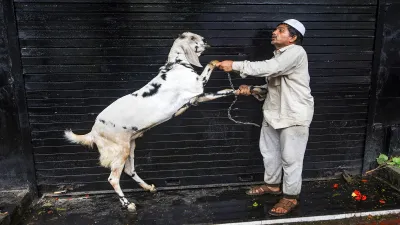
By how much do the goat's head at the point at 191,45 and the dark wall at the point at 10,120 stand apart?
76.5 inches

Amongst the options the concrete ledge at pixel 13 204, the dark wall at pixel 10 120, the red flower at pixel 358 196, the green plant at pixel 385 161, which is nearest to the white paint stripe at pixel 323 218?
the red flower at pixel 358 196

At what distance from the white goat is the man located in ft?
1.52

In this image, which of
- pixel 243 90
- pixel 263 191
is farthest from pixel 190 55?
pixel 263 191

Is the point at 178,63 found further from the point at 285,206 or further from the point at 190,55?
Result: the point at 285,206

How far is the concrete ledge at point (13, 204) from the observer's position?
12.6 feet

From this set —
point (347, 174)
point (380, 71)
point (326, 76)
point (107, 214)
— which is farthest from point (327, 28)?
point (107, 214)

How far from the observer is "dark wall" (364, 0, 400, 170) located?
476cm

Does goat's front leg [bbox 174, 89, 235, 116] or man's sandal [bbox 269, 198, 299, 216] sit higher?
goat's front leg [bbox 174, 89, 235, 116]

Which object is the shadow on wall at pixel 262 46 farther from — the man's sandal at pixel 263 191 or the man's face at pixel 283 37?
the man's sandal at pixel 263 191

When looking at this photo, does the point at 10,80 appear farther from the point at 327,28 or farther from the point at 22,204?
the point at 327,28

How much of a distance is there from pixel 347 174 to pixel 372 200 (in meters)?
0.64

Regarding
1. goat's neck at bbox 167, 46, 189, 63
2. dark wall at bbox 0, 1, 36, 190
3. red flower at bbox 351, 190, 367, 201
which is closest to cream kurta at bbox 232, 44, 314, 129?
goat's neck at bbox 167, 46, 189, 63

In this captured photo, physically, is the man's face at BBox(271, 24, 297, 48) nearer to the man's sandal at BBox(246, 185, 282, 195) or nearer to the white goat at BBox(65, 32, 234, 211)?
the white goat at BBox(65, 32, 234, 211)

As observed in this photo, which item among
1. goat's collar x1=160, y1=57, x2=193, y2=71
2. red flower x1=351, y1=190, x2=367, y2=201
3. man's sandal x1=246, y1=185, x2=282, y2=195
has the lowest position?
red flower x1=351, y1=190, x2=367, y2=201
